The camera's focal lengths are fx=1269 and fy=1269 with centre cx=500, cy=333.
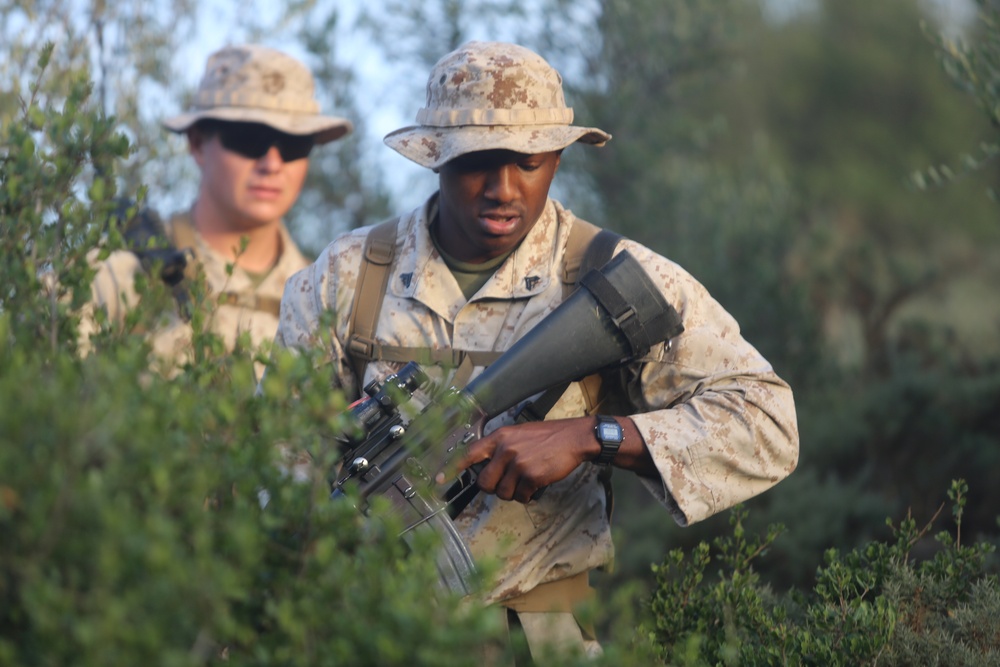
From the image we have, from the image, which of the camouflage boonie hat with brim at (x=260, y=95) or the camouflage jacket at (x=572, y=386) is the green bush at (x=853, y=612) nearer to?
the camouflage jacket at (x=572, y=386)

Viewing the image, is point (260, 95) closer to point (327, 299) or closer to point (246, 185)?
point (246, 185)

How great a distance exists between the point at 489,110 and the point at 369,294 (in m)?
0.58

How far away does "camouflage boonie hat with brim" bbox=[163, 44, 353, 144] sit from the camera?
5387mm

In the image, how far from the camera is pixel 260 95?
18.0 feet

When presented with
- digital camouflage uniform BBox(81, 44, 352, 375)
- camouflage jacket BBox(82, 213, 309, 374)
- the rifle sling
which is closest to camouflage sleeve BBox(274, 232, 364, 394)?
the rifle sling

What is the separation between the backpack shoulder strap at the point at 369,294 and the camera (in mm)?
3332

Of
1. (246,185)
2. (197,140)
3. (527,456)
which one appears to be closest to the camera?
(527,456)

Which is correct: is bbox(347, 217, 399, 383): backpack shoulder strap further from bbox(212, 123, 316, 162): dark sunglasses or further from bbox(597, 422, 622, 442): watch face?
bbox(212, 123, 316, 162): dark sunglasses

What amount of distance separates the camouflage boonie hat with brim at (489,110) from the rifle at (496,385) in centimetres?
41

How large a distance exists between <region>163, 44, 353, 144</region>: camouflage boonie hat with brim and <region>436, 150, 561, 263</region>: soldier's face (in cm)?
220

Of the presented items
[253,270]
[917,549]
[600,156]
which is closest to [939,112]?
[600,156]

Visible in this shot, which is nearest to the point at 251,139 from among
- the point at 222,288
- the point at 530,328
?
the point at 222,288

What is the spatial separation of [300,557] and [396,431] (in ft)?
2.69

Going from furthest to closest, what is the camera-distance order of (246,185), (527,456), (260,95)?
(260,95) < (246,185) < (527,456)
